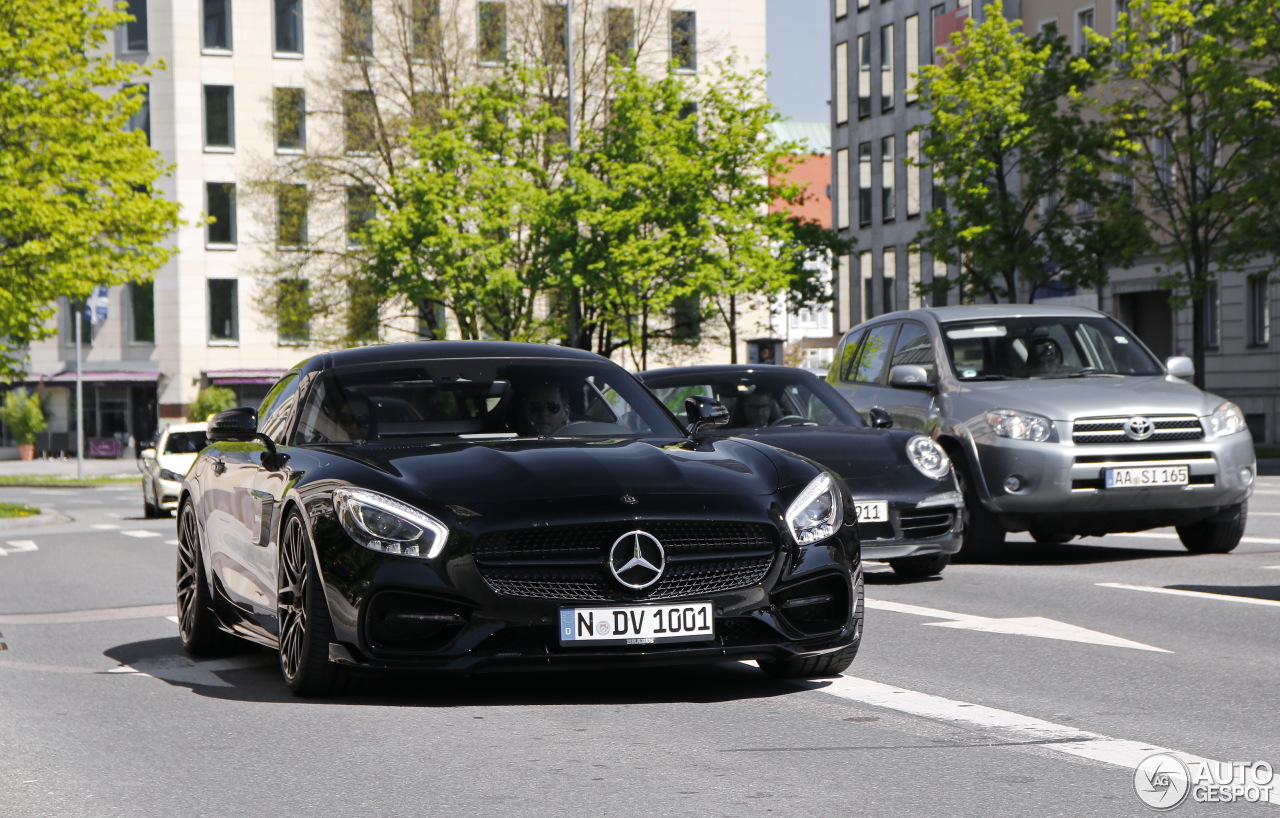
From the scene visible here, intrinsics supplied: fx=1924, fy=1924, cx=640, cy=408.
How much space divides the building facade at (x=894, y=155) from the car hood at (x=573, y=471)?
138 feet

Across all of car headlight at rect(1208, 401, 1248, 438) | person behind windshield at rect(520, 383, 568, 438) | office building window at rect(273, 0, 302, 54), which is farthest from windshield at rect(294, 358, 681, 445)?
office building window at rect(273, 0, 302, 54)

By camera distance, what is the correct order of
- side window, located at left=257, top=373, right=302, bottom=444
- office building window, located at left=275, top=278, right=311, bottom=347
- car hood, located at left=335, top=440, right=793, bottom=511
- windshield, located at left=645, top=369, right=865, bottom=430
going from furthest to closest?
office building window, located at left=275, top=278, right=311, bottom=347, windshield, located at left=645, top=369, right=865, bottom=430, side window, located at left=257, top=373, right=302, bottom=444, car hood, located at left=335, top=440, right=793, bottom=511

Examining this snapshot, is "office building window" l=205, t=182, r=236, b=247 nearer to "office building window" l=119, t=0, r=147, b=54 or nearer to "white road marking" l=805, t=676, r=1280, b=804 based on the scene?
"office building window" l=119, t=0, r=147, b=54

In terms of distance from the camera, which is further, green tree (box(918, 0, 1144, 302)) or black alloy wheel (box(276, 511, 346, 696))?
green tree (box(918, 0, 1144, 302))

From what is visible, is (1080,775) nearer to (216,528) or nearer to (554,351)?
(554,351)

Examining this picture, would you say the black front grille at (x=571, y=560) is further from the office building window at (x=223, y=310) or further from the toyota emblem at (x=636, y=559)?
the office building window at (x=223, y=310)

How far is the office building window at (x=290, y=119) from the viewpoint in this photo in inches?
2351

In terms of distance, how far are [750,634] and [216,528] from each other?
9.50 feet

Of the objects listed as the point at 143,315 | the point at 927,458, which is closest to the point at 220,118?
the point at 143,315

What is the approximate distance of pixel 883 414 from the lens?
1266 cm

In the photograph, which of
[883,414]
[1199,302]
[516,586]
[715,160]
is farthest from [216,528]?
[715,160]

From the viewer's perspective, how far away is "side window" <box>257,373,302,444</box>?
8.23m

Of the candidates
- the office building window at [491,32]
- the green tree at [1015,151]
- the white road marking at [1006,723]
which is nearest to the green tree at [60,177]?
the green tree at [1015,151]

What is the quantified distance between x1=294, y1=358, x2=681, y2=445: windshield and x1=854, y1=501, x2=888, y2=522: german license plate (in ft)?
12.3
